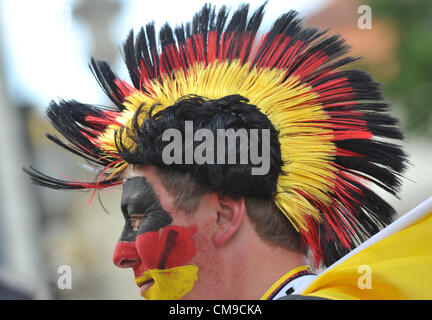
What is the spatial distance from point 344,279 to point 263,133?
608 mm

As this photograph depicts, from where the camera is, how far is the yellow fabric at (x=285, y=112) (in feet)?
7.61

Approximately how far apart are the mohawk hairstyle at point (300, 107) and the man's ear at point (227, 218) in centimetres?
14

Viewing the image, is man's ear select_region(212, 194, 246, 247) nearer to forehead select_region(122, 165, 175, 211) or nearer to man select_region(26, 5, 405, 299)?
man select_region(26, 5, 405, 299)

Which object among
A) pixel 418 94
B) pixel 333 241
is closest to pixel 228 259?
pixel 333 241

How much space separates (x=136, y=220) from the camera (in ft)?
7.72

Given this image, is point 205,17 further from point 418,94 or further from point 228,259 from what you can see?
point 418,94

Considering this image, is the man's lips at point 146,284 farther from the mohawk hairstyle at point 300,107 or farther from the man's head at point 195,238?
the mohawk hairstyle at point 300,107

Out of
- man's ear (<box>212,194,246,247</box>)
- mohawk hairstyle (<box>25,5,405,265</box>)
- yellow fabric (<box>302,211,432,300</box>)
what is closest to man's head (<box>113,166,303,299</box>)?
man's ear (<box>212,194,246,247</box>)

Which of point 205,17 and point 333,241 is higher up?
point 205,17

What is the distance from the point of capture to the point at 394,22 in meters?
10.9

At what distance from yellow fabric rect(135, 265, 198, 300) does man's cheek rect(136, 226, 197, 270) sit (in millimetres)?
21

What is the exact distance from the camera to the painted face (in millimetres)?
2270

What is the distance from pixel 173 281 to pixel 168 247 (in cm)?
13

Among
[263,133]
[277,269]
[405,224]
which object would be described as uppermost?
[263,133]
